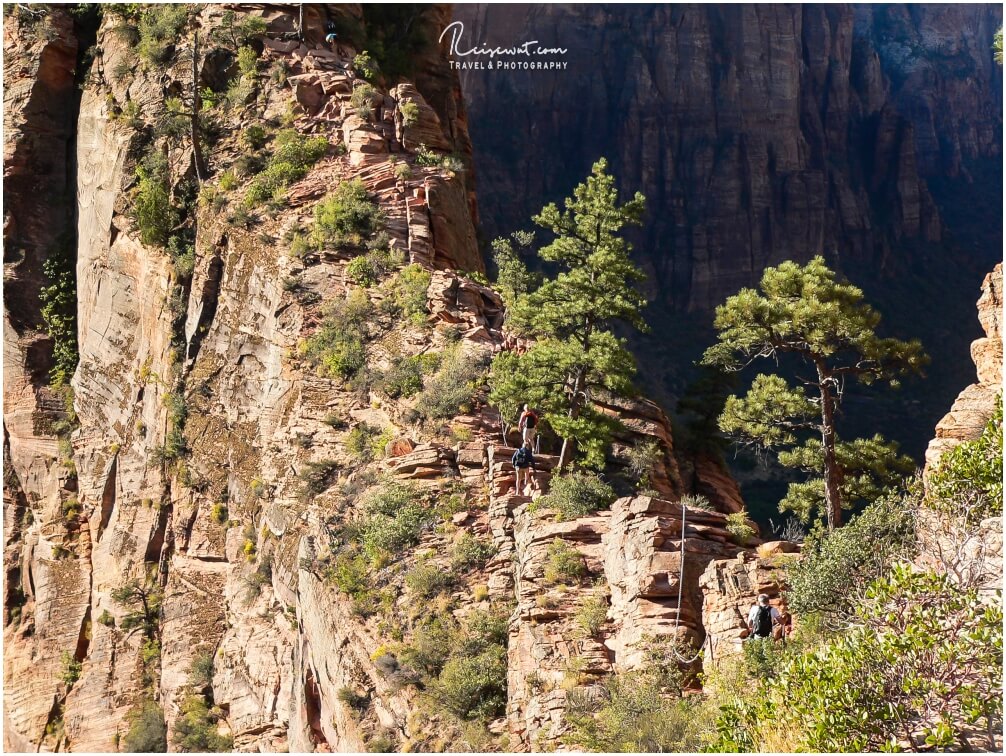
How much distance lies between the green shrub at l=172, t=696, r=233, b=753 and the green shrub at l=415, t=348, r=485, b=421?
11.5m

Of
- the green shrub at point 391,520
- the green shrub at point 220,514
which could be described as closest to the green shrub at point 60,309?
the green shrub at point 220,514

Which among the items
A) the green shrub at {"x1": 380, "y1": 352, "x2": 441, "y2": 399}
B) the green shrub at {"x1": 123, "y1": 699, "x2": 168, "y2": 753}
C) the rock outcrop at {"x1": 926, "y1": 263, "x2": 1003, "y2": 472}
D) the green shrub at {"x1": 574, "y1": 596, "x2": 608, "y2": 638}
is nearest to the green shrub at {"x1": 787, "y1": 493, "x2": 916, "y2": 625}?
the rock outcrop at {"x1": 926, "y1": 263, "x2": 1003, "y2": 472}

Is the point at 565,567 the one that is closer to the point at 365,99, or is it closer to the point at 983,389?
the point at 983,389

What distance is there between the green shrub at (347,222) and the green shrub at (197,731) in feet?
48.9

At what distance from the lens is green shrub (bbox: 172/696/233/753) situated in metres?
37.4

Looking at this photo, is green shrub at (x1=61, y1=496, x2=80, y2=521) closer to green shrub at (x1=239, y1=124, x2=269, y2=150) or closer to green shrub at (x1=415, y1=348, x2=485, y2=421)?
green shrub at (x1=239, y1=124, x2=269, y2=150)

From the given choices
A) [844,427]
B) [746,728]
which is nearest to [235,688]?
[746,728]

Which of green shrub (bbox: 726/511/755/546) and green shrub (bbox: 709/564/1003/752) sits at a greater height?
green shrub (bbox: 726/511/755/546)

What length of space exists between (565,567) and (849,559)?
6.46m

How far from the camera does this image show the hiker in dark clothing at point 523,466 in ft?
105

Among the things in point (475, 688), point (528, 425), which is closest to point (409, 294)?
point (528, 425)

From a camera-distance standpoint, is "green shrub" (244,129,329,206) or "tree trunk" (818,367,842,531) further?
"green shrub" (244,129,329,206)

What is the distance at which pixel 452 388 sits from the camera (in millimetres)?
35062

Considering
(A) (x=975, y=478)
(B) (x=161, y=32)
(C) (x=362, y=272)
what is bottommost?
(A) (x=975, y=478)
